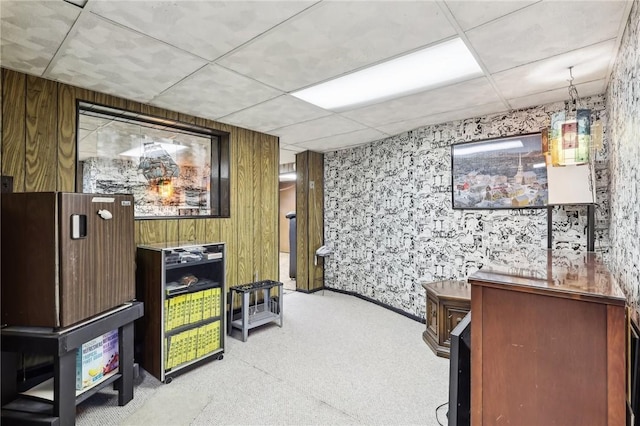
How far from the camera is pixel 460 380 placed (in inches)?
51.3

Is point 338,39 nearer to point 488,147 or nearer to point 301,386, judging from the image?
point 488,147

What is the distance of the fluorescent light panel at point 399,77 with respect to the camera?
2182 mm

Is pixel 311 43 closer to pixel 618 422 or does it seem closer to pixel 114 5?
pixel 114 5

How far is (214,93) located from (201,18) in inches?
45.5

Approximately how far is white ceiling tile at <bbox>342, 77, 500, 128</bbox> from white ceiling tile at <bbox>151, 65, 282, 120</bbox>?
1093 millimetres

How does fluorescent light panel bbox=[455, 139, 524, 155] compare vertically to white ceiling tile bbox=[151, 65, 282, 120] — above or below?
below

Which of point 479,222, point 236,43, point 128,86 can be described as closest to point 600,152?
point 479,222

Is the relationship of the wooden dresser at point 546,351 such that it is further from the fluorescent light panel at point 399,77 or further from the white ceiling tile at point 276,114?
the white ceiling tile at point 276,114

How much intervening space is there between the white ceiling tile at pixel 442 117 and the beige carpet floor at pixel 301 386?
255 centimetres

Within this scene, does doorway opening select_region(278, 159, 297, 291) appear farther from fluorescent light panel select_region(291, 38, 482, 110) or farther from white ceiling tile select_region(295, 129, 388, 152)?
fluorescent light panel select_region(291, 38, 482, 110)

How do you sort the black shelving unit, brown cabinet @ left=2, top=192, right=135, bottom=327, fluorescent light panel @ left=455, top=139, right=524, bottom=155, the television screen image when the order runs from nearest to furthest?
brown cabinet @ left=2, top=192, right=135, bottom=327, the black shelving unit, the television screen image, fluorescent light panel @ left=455, top=139, right=524, bottom=155

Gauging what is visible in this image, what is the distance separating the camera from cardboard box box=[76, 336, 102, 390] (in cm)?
214

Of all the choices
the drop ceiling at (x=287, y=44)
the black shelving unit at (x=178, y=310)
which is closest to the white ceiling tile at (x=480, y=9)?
the drop ceiling at (x=287, y=44)

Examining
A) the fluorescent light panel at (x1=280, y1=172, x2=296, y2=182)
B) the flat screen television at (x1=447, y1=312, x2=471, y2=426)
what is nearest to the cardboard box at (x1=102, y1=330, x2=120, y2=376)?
the flat screen television at (x1=447, y1=312, x2=471, y2=426)
